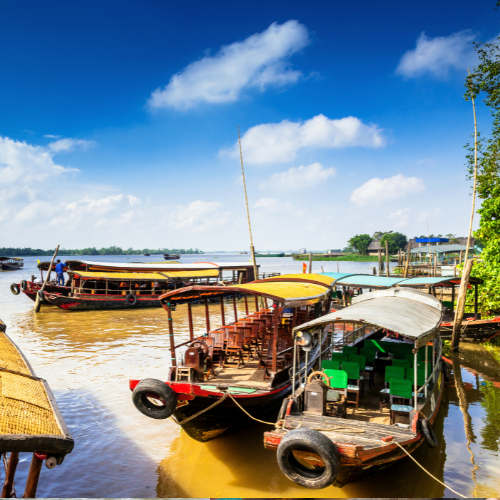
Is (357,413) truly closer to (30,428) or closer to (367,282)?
(30,428)

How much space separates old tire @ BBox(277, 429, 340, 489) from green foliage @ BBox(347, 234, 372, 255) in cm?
9839

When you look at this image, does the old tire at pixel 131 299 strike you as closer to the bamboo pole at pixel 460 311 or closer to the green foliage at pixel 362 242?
the bamboo pole at pixel 460 311

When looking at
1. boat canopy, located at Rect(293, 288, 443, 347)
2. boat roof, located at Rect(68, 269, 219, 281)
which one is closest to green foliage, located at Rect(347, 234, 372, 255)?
boat roof, located at Rect(68, 269, 219, 281)

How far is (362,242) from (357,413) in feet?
319

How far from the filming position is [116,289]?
966 inches

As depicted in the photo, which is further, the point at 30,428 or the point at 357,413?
the point at 357,413

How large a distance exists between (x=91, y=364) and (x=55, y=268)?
48.9 feet

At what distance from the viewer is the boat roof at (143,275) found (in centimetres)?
2184

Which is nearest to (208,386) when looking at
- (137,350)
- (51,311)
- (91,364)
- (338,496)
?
(338,496)

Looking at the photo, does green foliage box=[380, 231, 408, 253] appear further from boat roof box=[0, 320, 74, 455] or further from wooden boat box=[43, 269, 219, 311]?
boat roof box=[0, 320, 74, 455]

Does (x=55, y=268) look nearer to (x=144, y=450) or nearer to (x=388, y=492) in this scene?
(x=144, y=450)

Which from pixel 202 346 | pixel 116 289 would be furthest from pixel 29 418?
pixel 116 289

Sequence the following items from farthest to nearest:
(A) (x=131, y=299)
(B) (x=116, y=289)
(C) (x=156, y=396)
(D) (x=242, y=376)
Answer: (B) (x=116, y=289) → (A) (x=131, y=299) → (D) (x=242, y=376) → (C) (x=156, y=396)

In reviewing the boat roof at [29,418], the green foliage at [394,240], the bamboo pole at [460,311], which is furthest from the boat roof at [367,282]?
the green foliage at [394,240]
